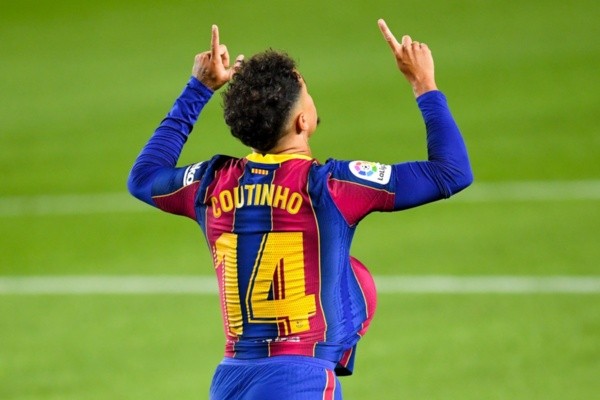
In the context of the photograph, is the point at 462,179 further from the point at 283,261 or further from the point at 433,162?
the point at 283,261

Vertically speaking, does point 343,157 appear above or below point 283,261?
above

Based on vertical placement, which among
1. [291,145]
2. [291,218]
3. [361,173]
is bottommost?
[291,218]

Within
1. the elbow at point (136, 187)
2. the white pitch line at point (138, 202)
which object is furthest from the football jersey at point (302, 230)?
the white pitch line at point (138, 202)

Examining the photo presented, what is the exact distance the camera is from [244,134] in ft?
15.1

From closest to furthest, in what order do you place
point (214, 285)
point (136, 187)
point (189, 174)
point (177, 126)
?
point (189, 174), point (136, 187), point (177, 126), point (214, 285)

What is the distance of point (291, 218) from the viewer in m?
4.50

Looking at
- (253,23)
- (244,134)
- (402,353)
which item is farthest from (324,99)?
(244,134)

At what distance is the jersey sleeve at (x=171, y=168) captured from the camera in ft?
15.6

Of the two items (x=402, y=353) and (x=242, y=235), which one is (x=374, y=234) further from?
(x=242, y=235)

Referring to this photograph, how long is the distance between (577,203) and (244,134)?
294 inches

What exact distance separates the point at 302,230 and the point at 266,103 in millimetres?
461

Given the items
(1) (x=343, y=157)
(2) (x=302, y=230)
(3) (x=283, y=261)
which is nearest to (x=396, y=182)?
(2) (x=302, y=230)

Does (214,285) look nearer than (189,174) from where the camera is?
No

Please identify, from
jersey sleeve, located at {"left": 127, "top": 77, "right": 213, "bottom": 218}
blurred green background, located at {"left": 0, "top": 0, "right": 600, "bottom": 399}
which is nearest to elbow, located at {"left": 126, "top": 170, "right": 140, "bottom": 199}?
jersey sleeve, located at {"left": 127, "top": 77, "right": 213, "bottom": 218}
